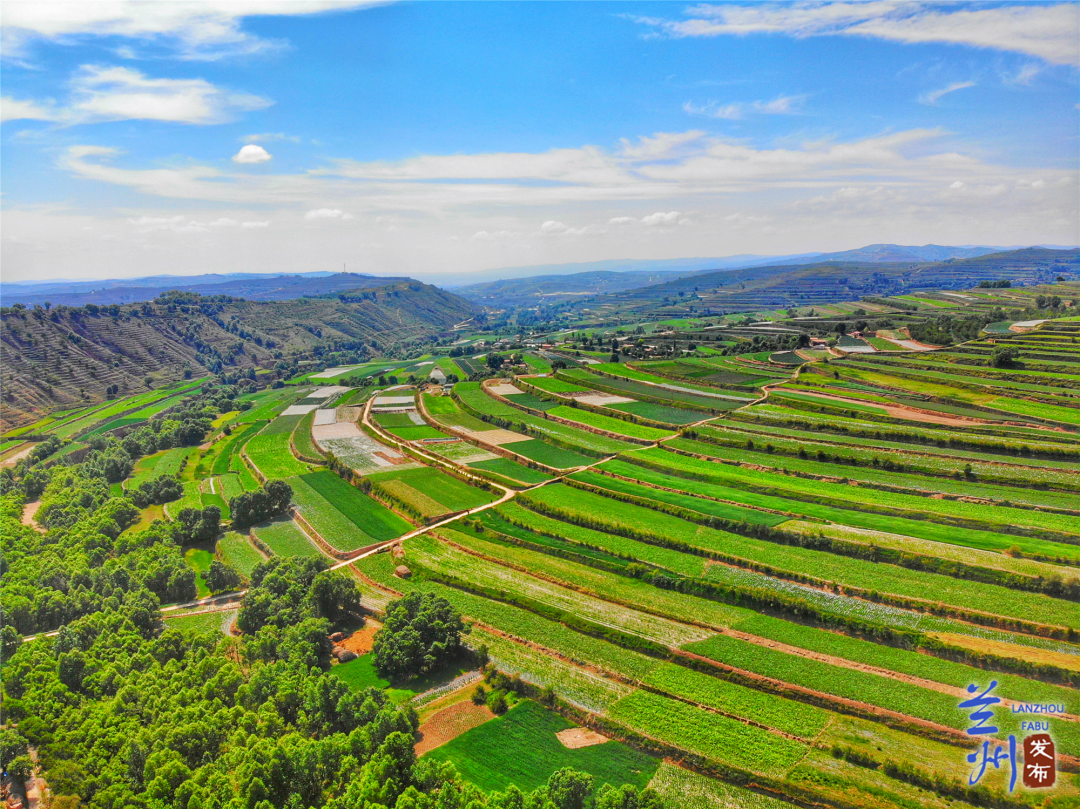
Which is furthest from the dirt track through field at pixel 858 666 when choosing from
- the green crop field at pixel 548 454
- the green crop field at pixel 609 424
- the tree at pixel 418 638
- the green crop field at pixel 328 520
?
the green crop field at pixel 609 424

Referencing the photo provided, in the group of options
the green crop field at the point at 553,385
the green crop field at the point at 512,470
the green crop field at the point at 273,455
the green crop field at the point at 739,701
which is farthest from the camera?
the green crop field at the point at 553,385

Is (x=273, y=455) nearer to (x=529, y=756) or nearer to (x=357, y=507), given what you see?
(x=357, y=507)

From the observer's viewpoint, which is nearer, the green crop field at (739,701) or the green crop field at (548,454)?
the green crop field at (739,701)

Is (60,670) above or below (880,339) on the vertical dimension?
below

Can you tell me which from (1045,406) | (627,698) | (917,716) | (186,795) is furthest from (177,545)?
(1045,406)

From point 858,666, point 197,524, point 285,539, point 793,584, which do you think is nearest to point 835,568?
point 793,584

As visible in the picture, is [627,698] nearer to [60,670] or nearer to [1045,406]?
[60,670]

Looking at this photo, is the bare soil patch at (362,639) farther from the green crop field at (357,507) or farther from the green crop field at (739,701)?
the green crop field at (739,701)
